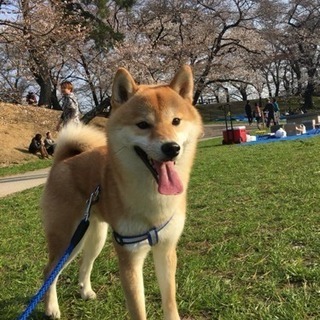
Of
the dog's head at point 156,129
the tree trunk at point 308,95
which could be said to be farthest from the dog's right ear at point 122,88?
the tree trunk at point 308,95

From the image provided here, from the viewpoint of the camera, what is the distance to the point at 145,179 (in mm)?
2506

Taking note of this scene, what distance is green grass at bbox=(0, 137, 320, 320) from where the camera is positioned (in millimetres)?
2779

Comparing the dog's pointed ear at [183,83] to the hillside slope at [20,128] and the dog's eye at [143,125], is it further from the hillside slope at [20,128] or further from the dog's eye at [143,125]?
the hillside slope at [20,128]

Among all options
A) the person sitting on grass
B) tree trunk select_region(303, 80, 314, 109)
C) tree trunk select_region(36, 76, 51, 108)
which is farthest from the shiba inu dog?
tree trunk select_region(303, 80, 314, 109)

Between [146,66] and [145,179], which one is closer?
[145,179]

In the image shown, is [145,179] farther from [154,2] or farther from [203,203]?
[154,2]

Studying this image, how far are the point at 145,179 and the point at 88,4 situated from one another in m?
26.0

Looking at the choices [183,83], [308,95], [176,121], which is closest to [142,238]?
[176,121]

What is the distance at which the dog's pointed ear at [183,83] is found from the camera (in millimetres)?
2832

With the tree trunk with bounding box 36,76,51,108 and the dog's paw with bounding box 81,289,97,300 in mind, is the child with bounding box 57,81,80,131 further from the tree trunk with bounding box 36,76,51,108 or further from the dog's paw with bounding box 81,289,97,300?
the tree trunk with bounding box 36,76,51,108

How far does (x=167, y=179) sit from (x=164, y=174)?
0.04 meters

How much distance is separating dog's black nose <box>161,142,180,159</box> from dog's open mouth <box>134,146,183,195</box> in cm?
10

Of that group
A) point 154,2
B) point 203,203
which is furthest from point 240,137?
point 154,2

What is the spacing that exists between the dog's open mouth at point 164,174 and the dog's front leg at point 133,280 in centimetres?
43
